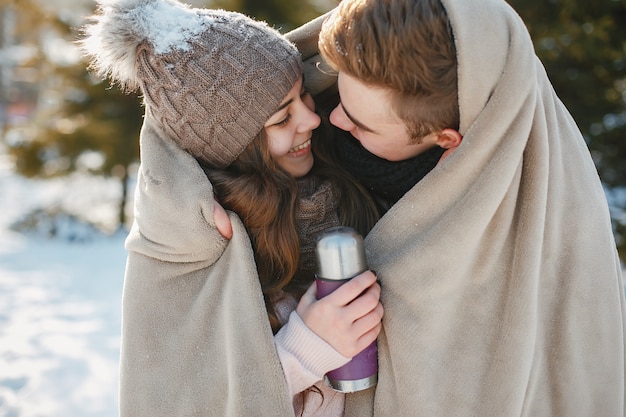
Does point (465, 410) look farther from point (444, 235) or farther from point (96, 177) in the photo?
point (96, 177)

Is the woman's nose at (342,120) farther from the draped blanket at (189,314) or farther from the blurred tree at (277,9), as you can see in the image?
the blurred tree at (277,9)

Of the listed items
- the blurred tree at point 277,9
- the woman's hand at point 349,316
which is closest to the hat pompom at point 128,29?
the woman's hand at point 349,316

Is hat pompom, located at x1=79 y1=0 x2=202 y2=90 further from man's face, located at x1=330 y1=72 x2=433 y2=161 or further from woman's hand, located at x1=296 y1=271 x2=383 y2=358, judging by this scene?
woman's hand, located at x1=296 y1=271 x2=383 y2=358

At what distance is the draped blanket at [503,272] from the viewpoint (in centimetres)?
130

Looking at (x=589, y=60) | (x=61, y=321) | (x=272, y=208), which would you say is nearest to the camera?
(x=272, y=208)

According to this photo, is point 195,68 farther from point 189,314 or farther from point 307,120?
point 189,314

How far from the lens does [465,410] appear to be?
4.55ft

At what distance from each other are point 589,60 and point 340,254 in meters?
3.19

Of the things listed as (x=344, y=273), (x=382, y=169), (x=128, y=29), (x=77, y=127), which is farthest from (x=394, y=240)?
(x=77, y=127)

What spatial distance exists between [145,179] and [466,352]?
35.1 inches

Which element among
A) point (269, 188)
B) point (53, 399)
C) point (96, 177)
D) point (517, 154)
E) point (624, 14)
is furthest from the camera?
point (96, 177)

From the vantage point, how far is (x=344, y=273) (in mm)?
1380

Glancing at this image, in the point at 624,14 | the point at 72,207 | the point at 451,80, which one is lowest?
the point at 72,207

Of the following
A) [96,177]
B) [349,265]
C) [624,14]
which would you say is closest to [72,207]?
[96,177]
